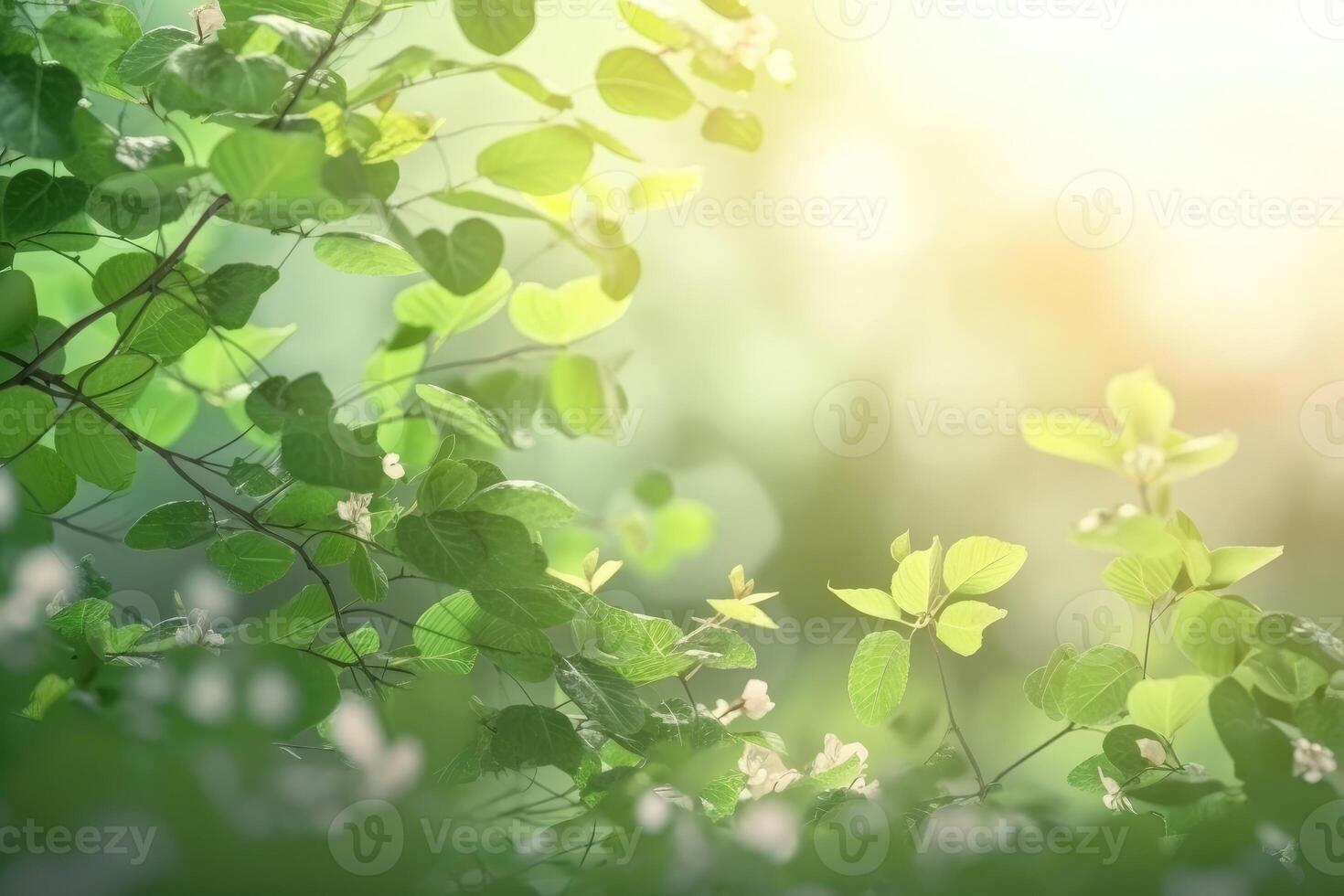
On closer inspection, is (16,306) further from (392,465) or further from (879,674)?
(879,674)

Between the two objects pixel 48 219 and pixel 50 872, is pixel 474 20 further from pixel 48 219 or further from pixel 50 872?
pixel 50 872

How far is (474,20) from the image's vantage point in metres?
0.63

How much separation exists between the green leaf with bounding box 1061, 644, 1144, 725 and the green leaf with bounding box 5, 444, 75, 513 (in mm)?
876

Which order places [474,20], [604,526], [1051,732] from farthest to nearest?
[1051,732]
[604,526]
[474,20]

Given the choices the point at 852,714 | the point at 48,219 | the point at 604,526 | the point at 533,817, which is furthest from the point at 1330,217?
the point at 48,219

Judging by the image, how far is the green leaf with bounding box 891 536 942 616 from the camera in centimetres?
84

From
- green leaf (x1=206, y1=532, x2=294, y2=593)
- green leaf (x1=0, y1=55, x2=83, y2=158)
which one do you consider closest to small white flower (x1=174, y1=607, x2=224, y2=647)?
green leaf (x1=206, y1=532, x2=294, y2=593)

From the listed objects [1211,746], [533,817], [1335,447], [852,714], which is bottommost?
[533,817]

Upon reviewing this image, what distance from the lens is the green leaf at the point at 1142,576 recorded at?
31.0 inches

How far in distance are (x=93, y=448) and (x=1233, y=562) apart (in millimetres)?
929

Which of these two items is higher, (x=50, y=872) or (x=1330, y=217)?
(x=1330, y=217)

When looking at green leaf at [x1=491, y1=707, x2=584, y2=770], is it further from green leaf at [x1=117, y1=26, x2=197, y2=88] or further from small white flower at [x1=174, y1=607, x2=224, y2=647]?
green leaf at [x1=117, y1=26, x2=197, y2=88]

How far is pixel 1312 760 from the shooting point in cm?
75

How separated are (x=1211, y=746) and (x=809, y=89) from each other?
31.1 inches
